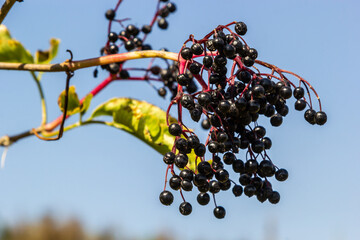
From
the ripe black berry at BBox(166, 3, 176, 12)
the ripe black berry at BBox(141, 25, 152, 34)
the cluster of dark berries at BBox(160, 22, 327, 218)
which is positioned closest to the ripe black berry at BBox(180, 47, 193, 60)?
the cluster of dark berries at BBox(160, 22, 327, 218)

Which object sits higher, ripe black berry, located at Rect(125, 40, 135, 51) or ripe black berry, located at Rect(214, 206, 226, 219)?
A: ripe black berry, located at Rect(125, 40, 135, 51)

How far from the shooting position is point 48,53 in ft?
6.49

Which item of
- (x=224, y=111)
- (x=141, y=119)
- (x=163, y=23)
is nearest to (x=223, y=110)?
(x=224, y=111)

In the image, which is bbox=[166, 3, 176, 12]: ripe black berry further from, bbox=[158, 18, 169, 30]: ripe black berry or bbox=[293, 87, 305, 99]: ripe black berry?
bbox=[293, 87, 305, 99]: ripe black berry

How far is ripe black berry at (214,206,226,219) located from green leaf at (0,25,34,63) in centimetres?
91

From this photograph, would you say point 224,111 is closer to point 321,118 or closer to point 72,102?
point 321,118

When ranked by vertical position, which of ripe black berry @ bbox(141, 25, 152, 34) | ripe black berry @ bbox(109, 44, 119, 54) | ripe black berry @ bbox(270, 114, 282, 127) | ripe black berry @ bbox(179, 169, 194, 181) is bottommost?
ripe black berry @ bbox(179, 169, 194, 181)

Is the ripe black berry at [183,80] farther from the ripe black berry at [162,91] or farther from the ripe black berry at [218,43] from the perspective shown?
the ripe black berry at [162,91]

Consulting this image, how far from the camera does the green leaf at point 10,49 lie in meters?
1.85

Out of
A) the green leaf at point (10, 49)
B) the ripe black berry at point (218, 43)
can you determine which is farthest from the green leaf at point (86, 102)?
the ripe black berry at point (218, 43)

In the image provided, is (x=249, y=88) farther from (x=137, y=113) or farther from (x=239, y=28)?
(x=137, y=113)

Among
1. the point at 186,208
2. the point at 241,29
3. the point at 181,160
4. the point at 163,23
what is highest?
the point at 163,23

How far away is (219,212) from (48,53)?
932 mm

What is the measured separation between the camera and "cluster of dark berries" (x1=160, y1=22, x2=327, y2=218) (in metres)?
1.30
